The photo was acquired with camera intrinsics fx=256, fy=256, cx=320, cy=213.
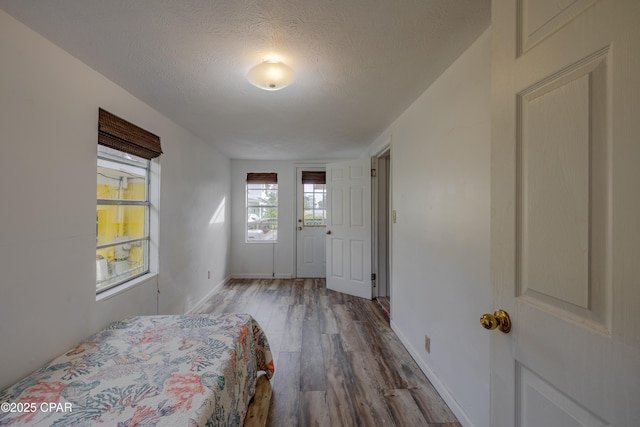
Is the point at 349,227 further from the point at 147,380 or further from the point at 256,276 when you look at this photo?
the point at 147,380

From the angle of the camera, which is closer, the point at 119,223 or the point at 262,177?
the point at 119,223

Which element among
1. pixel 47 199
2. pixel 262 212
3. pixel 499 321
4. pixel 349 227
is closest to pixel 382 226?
pixel 349 227

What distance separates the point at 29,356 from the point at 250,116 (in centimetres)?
222

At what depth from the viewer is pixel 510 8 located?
773 millimetres

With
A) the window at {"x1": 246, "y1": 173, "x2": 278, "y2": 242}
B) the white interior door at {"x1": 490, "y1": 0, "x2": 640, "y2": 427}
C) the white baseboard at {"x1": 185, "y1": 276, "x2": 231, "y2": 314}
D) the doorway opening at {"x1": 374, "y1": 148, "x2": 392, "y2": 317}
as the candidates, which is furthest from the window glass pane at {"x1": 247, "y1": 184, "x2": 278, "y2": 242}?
the white interior door at {"x1": 490, "y1": 0, "x2": 640, "y2": 427}

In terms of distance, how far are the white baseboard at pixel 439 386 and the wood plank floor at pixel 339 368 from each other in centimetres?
4

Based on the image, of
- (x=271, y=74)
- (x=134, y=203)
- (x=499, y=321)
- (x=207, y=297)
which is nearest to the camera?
(x=499, y=321)

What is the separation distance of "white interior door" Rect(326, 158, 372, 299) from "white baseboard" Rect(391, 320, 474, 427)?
1.29 m

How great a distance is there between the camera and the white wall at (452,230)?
1355 millimetres

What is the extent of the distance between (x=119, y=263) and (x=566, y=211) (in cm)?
269

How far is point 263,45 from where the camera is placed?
4.70 feet

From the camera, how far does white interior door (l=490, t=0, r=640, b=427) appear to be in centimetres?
50

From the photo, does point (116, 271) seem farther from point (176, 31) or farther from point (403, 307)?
point (403, 307)

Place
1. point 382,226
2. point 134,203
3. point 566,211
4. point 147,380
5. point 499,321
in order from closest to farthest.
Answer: point 566,211, point 499,321, point 147,380, point 134,203, point 382,226
